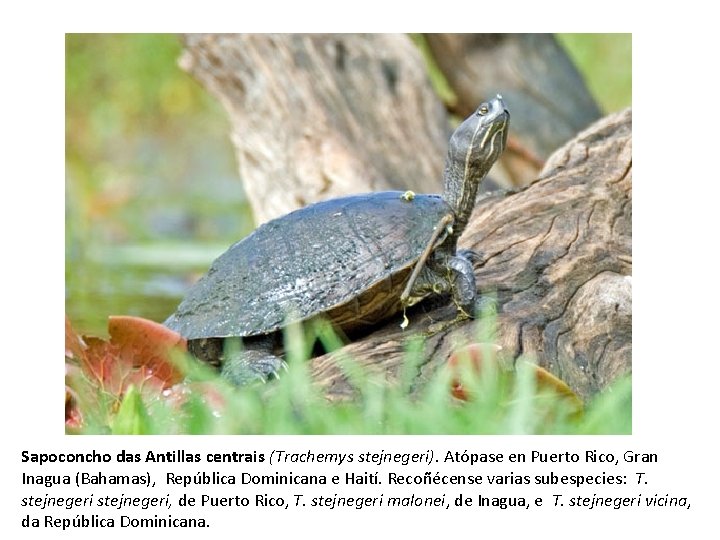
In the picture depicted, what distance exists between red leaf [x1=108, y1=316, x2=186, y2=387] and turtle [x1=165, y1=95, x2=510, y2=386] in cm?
7

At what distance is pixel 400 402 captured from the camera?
190 centimetres

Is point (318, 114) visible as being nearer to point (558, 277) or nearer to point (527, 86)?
point (527, 86)

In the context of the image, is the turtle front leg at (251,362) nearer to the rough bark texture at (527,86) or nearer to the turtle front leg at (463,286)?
the turtle front leg at (463,286)

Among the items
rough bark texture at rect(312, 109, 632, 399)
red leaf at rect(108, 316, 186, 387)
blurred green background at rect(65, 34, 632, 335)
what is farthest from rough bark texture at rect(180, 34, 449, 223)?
red leaf at rect(108, 316, 186, 387)

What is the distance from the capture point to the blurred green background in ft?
18.3

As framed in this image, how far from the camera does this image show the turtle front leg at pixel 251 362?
7.83ft

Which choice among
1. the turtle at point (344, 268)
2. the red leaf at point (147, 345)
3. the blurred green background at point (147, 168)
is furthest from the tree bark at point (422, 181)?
the blurred green background at point (147, 168)

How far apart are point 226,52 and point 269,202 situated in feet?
2.34

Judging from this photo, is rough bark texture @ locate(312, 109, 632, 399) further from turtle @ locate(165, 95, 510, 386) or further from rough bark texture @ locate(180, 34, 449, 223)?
rough bark texture @ locate(180, 34, 449, 223)

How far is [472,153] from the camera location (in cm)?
250

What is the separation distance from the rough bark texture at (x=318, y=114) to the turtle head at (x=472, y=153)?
1.59m

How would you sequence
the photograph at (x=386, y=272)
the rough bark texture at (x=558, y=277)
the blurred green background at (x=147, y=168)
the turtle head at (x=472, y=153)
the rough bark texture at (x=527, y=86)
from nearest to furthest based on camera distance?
the photograph at (x=386, y=272)
the rough bark texture at (x=558, y=277)
the turtle head at (x=472, y=153)
the rough bark texture at (x=527, y=86)
the blurred green background at (x=147, y=168)

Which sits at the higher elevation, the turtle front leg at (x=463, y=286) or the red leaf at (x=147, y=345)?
the turtle front leg at (x=463, y=286)
